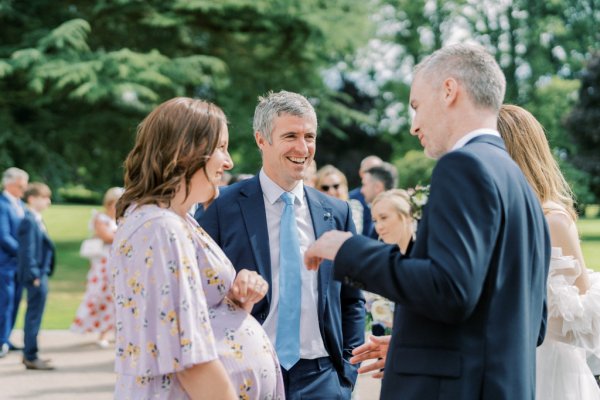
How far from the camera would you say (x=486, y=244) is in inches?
91.6

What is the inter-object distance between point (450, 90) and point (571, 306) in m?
1.80

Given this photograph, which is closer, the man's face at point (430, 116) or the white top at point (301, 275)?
the man's face at point (430, 116)

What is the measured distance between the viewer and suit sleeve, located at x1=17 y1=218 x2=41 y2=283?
31.4 ft

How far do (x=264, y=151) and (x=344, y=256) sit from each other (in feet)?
5.41

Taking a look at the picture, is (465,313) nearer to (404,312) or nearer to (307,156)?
(404,312)

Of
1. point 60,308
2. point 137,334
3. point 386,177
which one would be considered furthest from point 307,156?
point 60,308

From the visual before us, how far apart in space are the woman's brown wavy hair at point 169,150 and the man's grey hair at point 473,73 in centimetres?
78

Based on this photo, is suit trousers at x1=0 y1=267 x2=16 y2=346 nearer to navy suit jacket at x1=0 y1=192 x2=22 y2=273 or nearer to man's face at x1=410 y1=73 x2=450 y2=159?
navy suit jacket at x1=0 y1=192 x2=22 y2=273

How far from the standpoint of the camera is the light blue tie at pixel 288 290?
3664 mm

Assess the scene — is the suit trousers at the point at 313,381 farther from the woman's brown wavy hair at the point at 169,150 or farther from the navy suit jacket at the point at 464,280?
the woman's brown wavy hair at the point at 169,150

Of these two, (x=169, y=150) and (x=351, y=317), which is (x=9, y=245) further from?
(x=169, y=150)

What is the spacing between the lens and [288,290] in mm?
3764

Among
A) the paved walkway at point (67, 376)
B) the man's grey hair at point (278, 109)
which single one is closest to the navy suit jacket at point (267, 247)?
the man's grey hair at point (278, 109)

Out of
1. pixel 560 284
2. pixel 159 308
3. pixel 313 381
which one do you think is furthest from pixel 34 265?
pixel 159 308
